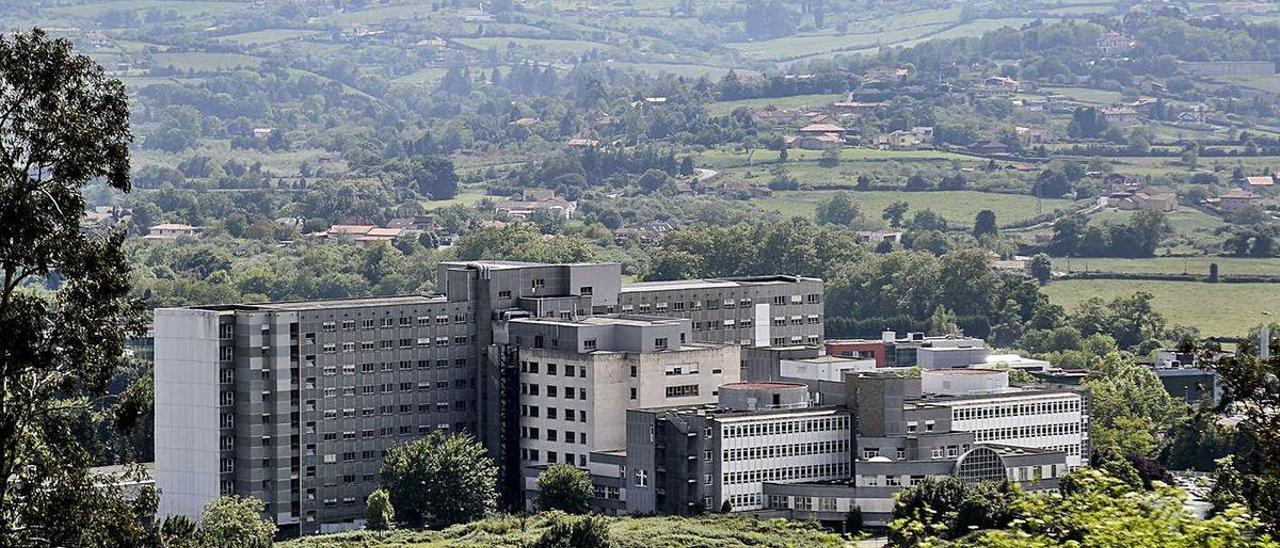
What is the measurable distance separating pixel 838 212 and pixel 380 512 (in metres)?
122

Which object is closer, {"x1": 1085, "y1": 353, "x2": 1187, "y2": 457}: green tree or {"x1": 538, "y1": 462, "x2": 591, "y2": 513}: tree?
{"x1": 538, "y1": 462, "x2": 591, "y2": 513}: tree

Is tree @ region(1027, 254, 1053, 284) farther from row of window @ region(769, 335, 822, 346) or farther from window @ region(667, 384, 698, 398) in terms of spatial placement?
window @ region(667, 384, 698, 398)

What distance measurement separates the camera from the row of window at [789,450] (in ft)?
251

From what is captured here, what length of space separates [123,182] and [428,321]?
53.4 meters

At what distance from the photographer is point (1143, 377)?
108125mm

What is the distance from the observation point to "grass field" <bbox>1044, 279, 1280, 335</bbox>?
143375mm

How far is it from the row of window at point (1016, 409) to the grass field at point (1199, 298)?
56.8 meters

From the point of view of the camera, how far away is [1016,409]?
3179 inches

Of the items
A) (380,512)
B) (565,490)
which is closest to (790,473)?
(565,490)

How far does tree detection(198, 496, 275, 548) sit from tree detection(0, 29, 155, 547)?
1520 inches

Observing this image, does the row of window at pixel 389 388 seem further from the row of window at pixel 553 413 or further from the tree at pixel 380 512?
the tree at pixel 380 512

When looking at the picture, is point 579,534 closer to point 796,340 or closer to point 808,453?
point 808,453

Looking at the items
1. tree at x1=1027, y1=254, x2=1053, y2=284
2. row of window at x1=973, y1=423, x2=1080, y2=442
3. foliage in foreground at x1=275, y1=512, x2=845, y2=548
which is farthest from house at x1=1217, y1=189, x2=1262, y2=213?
foliage in foreground at x1=275, y1=512, x2=845, y2=548

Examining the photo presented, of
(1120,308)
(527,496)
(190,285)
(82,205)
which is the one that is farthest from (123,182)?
(190,285)
